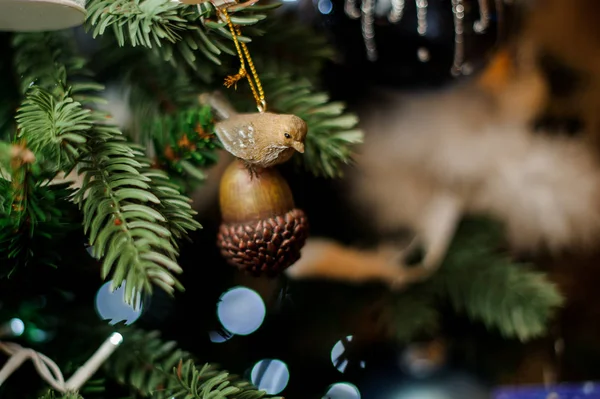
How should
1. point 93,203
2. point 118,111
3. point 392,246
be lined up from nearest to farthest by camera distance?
point 93,203 → point 118,111 → point 392,246

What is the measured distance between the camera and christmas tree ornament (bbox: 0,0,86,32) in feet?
0.94

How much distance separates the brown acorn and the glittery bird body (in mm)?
13

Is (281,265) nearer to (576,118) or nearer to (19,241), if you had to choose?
(19,241)

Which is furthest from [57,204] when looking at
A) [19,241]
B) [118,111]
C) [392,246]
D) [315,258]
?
[392,246]

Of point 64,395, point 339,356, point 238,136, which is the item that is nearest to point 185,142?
point 238,136

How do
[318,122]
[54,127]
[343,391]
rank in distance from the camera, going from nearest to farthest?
[54,127] < [318,122] < [343,391]

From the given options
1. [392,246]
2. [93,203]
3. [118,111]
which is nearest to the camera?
[93,203]

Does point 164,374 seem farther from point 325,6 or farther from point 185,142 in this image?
point 325,6

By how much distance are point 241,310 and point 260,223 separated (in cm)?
19

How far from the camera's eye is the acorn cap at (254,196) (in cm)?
34

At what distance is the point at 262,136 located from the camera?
32 cm

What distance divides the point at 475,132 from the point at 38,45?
0.45 metres

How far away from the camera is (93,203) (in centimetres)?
28

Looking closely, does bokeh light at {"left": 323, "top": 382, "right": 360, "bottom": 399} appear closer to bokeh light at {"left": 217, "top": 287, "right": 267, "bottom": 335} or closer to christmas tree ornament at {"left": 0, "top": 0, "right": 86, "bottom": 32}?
bokeh light at {"left": 217, "top": 287, "right": 267, "bottom": 335}
